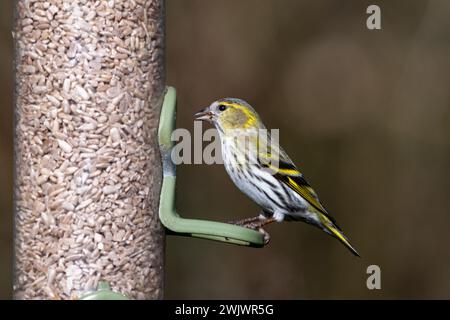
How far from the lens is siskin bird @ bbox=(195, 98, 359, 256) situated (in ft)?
20.7

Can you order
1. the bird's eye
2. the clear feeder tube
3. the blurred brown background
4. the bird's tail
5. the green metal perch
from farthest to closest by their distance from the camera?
1. the blurred brown background
2. the bird's tail
3. the bird's eye
4. the green metal perch
5. the clear feeder tube

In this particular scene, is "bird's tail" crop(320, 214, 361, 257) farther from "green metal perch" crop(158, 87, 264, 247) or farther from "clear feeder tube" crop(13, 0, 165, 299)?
"clear feeder tube" crop(13, 0, 165, 299)

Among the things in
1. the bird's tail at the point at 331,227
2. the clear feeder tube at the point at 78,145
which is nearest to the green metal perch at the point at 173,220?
the clear feeder tube at the point at 78,145

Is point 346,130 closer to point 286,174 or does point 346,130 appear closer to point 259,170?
point 286,174

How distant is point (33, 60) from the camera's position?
15.2 feet

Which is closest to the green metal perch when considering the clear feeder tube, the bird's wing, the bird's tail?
the clear feeder tube

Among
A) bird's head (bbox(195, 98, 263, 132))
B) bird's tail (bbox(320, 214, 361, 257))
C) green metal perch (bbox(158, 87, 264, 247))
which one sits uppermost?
bird's head (bbox(195, 98, 263, 132))

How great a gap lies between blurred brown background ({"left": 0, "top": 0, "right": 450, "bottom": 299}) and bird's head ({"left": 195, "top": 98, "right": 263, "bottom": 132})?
3255 mm

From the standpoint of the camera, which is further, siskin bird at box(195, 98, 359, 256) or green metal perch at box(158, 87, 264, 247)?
siskin bird at box(195, 98, 359, 256)

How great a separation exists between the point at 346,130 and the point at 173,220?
5.40 m

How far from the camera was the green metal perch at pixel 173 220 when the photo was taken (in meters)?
4.87

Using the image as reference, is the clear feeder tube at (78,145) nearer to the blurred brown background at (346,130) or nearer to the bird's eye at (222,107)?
the bird's eye at (222,107)

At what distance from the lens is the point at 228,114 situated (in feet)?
20.8
